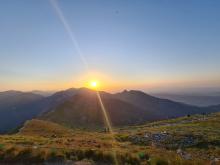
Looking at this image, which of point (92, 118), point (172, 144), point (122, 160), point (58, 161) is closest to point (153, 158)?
point (122, 160)

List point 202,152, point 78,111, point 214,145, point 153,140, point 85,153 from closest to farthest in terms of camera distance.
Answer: point 85,153
point 202,152
point 214,145
point 153,140
point 78,111

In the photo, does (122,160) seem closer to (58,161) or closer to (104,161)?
(104,161)

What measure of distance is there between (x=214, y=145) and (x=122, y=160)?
16.2 metres

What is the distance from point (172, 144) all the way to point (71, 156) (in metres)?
15.8

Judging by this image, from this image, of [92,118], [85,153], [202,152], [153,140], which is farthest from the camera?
[92,118]

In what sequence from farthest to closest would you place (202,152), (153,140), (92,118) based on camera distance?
1. (92,118)
2. (153,140)
3. (202,152)

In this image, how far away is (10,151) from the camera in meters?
20.5

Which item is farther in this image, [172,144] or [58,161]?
[172,144]

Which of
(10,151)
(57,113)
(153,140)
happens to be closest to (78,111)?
(57,113)

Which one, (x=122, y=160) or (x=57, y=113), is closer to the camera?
(x=122, y=160)

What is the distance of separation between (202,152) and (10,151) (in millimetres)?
17209

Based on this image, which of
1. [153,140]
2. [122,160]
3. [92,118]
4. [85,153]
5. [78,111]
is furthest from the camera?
[78,111]

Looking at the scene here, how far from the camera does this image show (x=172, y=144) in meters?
31.9

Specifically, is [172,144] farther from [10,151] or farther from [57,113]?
[57,113]
